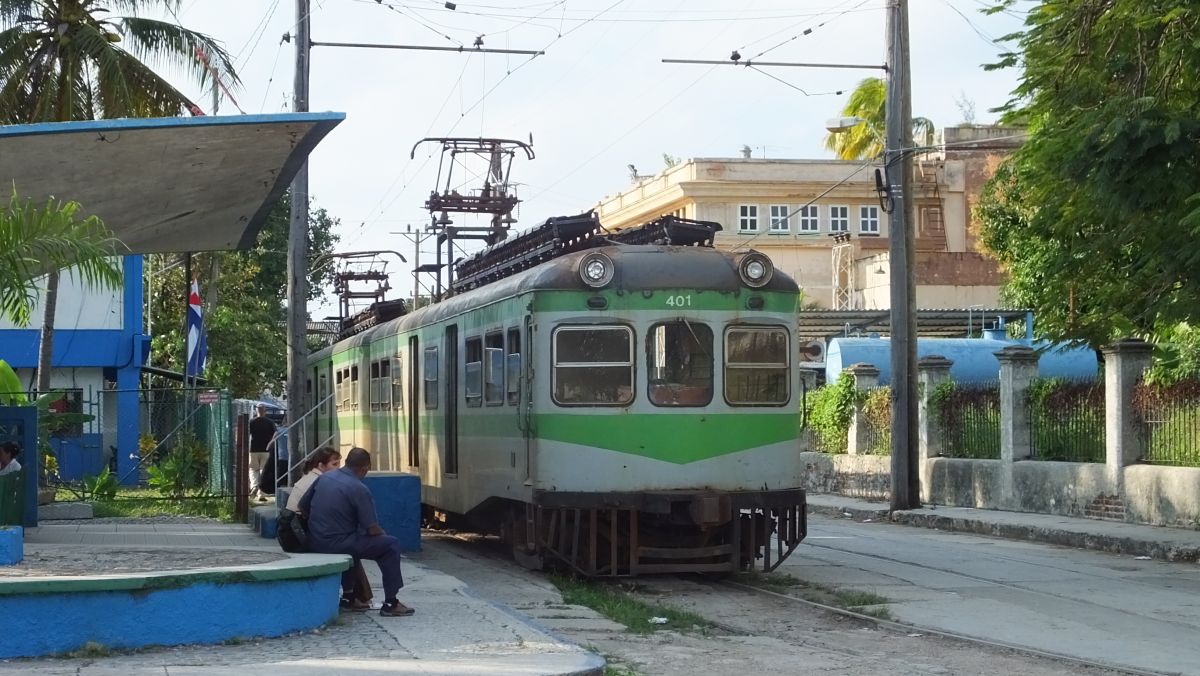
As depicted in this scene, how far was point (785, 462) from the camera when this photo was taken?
15.2 metres

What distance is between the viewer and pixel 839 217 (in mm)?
65250

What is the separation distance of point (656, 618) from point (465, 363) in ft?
18.9

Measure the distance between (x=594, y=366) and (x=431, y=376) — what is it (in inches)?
193

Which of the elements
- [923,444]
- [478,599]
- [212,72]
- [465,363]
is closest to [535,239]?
[465,363]

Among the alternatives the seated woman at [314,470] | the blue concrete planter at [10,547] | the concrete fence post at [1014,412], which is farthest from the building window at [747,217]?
the blue concrete planter at [10,547]

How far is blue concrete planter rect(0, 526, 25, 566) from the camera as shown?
11781mm

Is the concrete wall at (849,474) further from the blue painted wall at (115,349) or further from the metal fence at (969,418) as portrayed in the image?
the blue painted wall at (115,349)

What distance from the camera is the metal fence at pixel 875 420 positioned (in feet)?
97.9

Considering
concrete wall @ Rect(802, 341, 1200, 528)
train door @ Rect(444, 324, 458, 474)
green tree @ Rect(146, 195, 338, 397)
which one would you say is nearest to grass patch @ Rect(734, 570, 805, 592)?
train door @ Rect(444, 324, 458, 474)

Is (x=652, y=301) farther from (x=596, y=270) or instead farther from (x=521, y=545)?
(x=521, y=545)

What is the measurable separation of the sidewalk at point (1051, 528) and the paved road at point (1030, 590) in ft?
0.95

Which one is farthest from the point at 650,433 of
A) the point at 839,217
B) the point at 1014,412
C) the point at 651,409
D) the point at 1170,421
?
the point at 839,217

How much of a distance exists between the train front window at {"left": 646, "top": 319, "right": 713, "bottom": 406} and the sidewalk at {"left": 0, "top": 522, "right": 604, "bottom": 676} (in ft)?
9.82

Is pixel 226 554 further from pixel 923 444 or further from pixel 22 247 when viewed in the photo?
pixel 923 444
